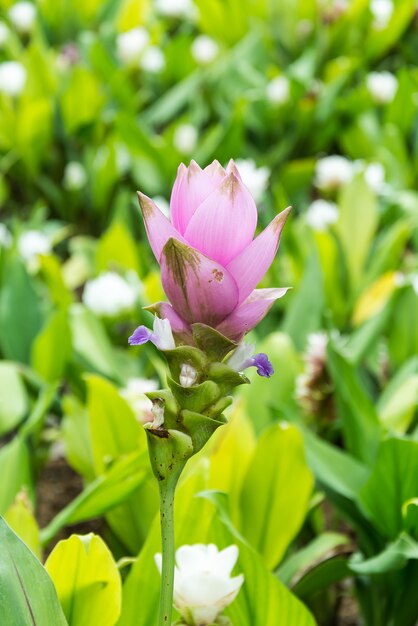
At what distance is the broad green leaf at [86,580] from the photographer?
1078 millimetres

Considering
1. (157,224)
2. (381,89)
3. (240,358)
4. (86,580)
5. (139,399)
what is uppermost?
(157,224)

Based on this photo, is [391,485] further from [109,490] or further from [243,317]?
[243,317]

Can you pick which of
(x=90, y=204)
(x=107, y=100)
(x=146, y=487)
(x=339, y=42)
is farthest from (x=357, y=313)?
(x=339, y=42)

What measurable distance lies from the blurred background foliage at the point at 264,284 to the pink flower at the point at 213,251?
11.2 inches

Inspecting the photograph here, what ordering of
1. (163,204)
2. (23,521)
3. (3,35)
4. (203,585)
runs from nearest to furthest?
(203,585), (23,521), (163,204), (3,35)

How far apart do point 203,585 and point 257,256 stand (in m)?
0.41

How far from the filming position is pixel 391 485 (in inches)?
55.3

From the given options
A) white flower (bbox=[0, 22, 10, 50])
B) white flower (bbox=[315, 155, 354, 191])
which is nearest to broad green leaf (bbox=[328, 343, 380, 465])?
white flower (bbox=[315, 155, 354, 191])

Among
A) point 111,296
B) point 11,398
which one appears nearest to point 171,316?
point 11,398

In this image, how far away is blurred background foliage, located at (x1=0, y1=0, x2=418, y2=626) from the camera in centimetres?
141

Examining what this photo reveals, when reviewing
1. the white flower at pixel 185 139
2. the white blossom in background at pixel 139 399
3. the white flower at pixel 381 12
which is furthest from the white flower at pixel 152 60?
the white blossom in background at pixel 139 399

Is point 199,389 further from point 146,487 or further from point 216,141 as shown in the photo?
point 216,141

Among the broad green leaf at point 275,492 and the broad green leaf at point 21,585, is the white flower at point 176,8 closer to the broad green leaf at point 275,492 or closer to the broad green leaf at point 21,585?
the broad green leaf at point 275,492

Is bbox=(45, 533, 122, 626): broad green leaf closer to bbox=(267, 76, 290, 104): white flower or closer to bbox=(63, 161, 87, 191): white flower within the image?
bbox=(63, 161, 87, 191): white flower
